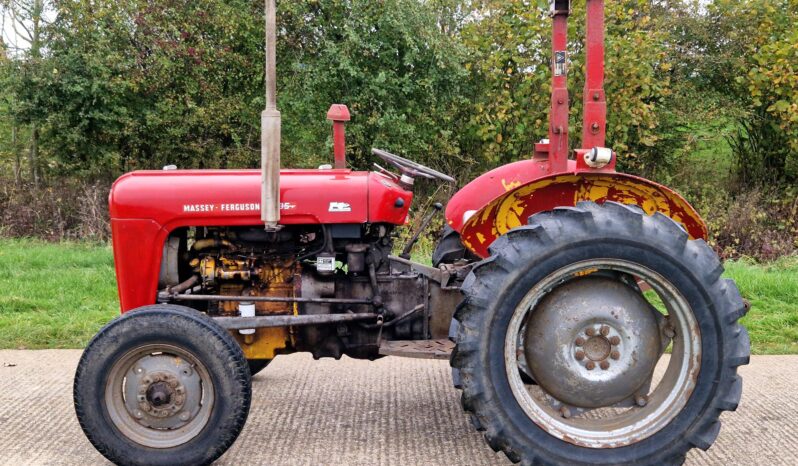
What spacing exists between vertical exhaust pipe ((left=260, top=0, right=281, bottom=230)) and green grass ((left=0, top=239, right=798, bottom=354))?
2536mm

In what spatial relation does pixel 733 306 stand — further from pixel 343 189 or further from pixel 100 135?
pixel 100 135

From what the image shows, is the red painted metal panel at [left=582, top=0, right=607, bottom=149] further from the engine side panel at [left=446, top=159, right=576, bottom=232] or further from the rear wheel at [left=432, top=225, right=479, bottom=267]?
the rear wheel at [left=432, top=225, right=479, bottom=267]

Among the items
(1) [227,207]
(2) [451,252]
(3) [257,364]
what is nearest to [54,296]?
(3) [257,364]

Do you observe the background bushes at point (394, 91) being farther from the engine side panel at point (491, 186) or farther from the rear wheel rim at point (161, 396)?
the rear wheel rim at point (161, 396)

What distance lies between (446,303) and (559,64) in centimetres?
128

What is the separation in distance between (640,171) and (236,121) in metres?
5.49

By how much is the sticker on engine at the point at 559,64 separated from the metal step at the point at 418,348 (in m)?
1.41

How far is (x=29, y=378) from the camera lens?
416 centimetres

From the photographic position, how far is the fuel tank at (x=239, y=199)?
3.31 metres

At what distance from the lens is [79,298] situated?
19.0 feet

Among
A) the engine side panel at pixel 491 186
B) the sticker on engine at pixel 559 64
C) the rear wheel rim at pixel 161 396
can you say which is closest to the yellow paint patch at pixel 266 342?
the rear wheel rim at pixel 161 396

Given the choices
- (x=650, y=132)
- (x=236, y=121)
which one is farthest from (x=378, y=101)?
(x=650, y=132)

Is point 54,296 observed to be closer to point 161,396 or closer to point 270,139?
point 161,396

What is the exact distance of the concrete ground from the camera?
3.13 metres
